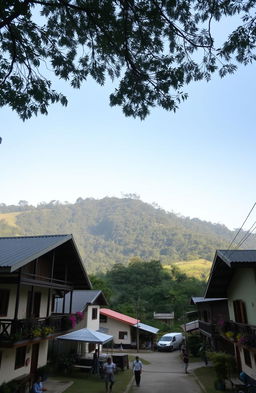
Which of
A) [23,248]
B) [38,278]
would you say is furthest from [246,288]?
[23,248]

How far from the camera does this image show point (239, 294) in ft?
52.9

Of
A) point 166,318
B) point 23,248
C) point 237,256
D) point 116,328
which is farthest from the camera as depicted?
point 166,318

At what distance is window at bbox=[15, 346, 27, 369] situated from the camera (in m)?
14.9

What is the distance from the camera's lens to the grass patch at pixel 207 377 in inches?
605

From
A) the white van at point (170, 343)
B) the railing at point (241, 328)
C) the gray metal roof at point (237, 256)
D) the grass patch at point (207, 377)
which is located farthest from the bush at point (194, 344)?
the gray metal roof at point (237, 256)

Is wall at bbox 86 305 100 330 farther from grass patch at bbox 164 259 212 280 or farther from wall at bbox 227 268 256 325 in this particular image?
grass patch at bbox 164 259 212 280

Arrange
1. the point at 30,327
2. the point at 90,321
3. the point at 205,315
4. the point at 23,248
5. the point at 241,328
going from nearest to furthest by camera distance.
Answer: the point at 30,327
the point at 23,248
the point at 241,328
the point at 90,321
the point at 205,315

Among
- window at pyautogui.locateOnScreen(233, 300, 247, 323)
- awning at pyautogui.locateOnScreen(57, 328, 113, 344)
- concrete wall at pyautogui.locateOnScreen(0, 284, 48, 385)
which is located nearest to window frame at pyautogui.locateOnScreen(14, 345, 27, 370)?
concrete wall at pyautogui.locateOnScreen(0, 284, 48, 385)

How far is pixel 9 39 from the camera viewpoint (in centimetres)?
750

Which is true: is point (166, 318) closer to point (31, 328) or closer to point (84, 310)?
point (84, 310)

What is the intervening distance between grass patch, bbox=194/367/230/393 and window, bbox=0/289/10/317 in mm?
10841

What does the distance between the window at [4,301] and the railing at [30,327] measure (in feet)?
1.37

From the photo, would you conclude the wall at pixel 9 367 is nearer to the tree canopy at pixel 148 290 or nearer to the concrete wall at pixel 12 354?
the concrete wall at pixel 12 354

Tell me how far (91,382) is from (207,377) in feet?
24.2
